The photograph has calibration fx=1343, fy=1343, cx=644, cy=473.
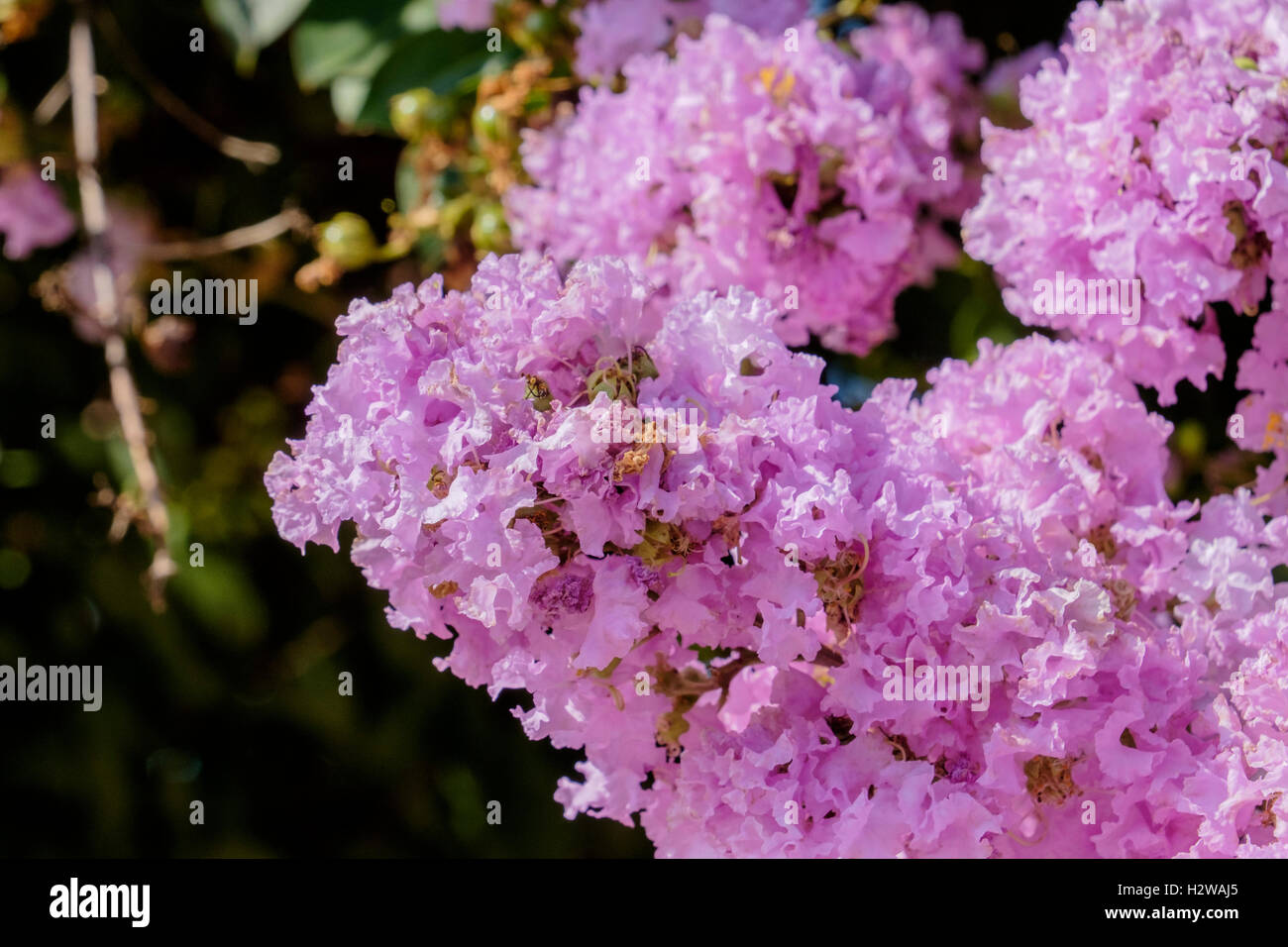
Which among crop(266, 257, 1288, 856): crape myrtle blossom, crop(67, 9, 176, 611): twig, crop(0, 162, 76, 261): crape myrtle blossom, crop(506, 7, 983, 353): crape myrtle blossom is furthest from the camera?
crop(0, 162, 76, 261): crape myrtle blossom

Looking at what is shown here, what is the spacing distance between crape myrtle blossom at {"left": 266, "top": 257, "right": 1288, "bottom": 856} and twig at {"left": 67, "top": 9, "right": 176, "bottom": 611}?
0.79 meters

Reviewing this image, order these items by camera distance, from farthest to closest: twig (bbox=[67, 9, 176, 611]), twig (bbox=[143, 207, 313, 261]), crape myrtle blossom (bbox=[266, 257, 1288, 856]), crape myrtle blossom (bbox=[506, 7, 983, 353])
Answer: twig (bbox=[143, 207, 313, 261]) < twig (bbox=[67, 9, 176, 611]) < crape myrtle blossom (bbox=[506, 7, 983, 353]) < crape myrtle blossom (bbox=[266, 257, 1288, 856])

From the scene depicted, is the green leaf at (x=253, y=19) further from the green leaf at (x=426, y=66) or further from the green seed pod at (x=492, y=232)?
the green seed pod at (x=492, y=232)

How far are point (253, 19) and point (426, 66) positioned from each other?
246 millimetres

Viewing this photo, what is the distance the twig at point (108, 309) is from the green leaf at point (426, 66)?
1.61 ft

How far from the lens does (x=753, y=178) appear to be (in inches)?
59.8

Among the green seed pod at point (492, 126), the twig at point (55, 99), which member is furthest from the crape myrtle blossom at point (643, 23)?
the twig at point (55, 99)

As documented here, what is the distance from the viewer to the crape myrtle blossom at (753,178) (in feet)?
4.95

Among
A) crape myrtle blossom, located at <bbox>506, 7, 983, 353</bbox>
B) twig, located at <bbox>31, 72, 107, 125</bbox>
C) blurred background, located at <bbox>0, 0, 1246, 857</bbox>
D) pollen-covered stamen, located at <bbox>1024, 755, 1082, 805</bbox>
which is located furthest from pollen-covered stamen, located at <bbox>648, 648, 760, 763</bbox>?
twig, located at <bbox>31, 72, 107, 125</bbox>

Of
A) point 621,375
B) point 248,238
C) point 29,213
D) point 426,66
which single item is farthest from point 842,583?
point 29,213

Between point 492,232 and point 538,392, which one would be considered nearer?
point 538,392

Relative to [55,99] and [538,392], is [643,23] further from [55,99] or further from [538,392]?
[55,99]

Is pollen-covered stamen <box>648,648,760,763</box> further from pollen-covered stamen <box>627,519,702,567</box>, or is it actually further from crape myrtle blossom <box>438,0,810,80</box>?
crape myrtle blossom <box>438,0,810,80</box>

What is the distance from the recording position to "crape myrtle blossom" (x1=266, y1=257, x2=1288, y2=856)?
976mm
